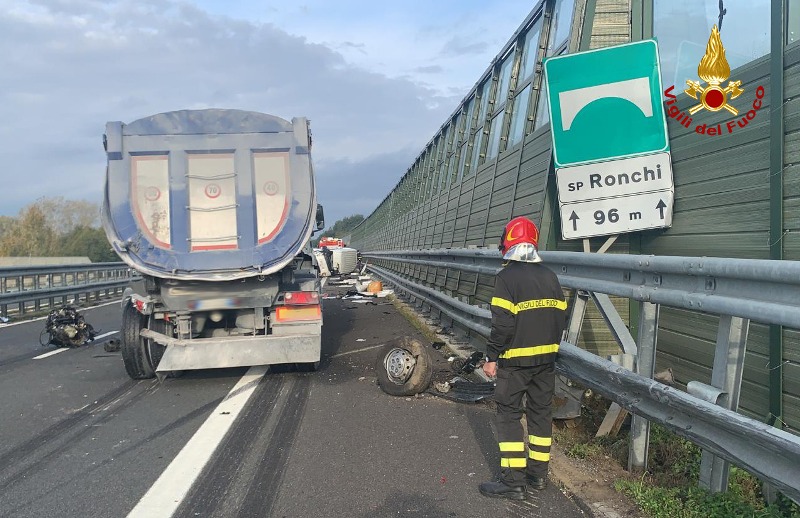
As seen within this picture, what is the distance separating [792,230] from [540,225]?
3.44 m

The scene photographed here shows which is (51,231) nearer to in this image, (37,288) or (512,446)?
(37,288)

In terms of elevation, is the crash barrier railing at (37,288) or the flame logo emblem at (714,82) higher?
the flame logo emblem at (714,82)

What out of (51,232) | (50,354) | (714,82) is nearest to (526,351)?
(714,82)

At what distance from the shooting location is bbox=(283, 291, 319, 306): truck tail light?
8188 millimetres

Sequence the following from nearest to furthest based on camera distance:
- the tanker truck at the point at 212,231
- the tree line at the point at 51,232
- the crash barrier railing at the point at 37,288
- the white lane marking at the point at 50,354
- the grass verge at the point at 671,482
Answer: the grass verge at the point at 671,482 < the tanker truck at the point at 212,231 < the white lane marking at the point at 50,354 < the crash barrier railing at the point at 37,288 < the tree line at the point at 51,232

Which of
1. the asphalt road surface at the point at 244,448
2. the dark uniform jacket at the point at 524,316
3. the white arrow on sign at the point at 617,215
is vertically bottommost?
the asphalt road surface at the point at 244,448

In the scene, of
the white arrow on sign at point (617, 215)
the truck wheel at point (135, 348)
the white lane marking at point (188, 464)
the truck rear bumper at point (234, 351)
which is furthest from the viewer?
the truck wheel at point (135, 348)

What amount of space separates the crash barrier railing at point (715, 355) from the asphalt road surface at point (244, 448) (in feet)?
2.71

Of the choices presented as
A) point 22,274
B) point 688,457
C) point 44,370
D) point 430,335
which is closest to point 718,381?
point 688,457

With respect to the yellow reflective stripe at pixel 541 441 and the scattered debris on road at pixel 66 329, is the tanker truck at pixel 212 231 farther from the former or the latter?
the yellow reflective stripe at pixel 541 441

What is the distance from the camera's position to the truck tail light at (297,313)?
820cm

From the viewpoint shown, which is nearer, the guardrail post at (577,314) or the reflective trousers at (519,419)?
the reflective trousers at (519,419)

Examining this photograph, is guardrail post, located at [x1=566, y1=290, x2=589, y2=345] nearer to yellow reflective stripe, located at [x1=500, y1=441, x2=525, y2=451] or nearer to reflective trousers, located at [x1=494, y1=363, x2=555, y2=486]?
reflective trousers, located at [x1=494, y1=363, x2=555, y2=486]

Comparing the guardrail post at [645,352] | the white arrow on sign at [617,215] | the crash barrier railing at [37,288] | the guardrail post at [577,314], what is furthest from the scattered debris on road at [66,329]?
the guardrail post at [645,352]
